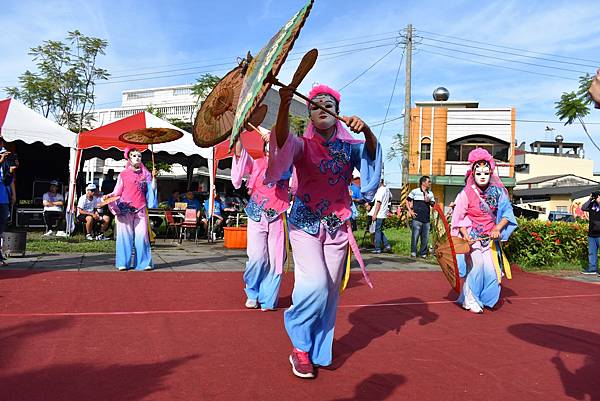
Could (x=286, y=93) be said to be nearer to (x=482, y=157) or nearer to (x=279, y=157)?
(x=279, y=157)

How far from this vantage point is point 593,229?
9547mm

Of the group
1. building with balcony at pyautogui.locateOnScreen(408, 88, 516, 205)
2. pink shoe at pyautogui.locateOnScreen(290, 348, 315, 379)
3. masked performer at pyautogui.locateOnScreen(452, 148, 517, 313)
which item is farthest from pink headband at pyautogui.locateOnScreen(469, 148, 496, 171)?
building with balcony at pyautogui.locateOnScreen(408, 88, 516, 205)

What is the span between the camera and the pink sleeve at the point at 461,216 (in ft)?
19.8

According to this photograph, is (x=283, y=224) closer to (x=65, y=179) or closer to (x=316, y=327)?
(x=316, y=327)

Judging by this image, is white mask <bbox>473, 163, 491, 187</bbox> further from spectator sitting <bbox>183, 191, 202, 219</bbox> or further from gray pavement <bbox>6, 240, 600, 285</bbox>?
spectator sitting <bbox>183, 191, 202, 219</bbox>

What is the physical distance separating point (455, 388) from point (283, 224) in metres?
2.69

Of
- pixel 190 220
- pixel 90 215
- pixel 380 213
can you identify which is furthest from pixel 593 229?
pixel 90 215

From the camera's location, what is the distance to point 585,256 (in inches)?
428

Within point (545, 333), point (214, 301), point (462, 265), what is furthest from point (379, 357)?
point (462, 265)

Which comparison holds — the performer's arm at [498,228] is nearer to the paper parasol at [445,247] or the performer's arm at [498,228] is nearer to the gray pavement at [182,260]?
the paper parasol at [445,247]

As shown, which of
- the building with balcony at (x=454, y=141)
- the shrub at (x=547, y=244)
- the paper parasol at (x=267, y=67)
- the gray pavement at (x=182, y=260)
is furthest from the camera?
the building with balcony at (x=454, y=141)

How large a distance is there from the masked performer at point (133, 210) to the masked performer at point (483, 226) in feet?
14.3

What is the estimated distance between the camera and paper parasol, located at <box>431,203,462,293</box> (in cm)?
496

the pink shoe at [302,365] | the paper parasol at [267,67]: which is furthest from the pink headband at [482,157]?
the paper parasol at [267,67]
